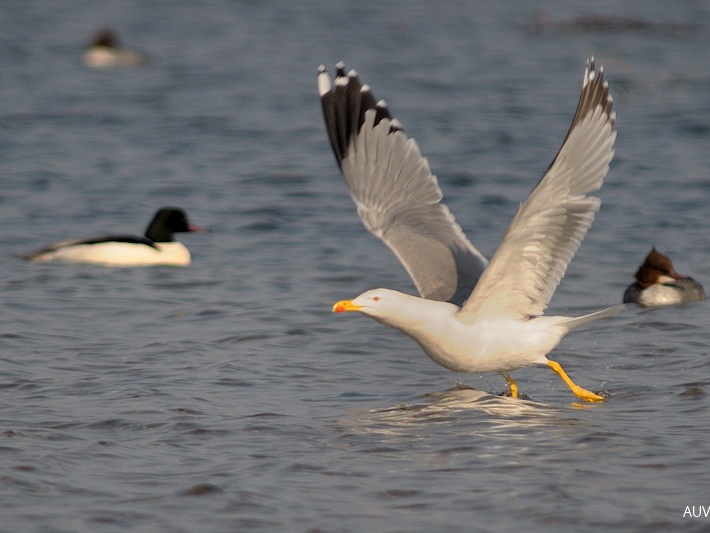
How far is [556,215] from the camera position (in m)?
6.69

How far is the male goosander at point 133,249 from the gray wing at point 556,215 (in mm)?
4825

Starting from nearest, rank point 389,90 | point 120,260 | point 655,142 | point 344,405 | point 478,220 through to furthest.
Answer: point 344,405 < point 120,260 < point 478,220 < point 655,142 < point 389,90

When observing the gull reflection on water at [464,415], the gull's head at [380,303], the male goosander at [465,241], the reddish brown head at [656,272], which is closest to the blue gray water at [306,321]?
the gull reflection on water at [464,415]

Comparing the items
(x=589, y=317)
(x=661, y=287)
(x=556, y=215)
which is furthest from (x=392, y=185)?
(x=661, y=287)

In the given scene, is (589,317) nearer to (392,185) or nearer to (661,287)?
(392,185)

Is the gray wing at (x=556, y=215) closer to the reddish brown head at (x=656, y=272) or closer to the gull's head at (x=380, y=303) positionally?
the gull's head at (x=380, y=303)

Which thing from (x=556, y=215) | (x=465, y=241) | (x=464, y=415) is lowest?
(x=464, y=415)

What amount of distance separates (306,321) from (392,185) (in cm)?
182

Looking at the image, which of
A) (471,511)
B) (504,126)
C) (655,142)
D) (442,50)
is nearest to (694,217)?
(655,142)

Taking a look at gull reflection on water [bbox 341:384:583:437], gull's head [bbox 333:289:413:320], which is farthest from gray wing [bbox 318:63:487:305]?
gull reflection on water [bbox 341:384:583:437]

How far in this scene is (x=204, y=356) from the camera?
8.30 meters

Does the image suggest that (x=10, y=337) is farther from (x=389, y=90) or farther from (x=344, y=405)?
(x=389, y=90)

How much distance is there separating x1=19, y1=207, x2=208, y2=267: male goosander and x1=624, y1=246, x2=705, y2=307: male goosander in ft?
13.0

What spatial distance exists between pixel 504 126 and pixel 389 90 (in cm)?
304
